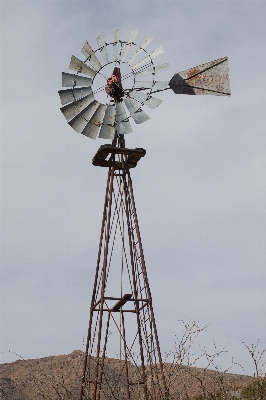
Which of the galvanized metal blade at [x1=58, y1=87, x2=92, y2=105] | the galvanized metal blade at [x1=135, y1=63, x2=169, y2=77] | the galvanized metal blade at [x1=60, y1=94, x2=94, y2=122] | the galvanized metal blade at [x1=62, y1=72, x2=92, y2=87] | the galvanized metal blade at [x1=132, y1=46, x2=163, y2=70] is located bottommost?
the galvanized metal blade at [x1=60, y1=94, x2=94, y2=122]

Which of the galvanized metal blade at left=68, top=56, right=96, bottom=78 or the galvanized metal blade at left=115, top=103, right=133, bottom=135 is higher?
the galvanized metal blade at left=68, top=56, right=96, bottom=78

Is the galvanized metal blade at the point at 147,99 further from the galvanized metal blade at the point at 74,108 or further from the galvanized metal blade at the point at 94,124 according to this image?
the galvanized metal blade at the point at 74,108

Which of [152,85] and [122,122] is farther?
[152,85]

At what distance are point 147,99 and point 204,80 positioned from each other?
3.93 feet

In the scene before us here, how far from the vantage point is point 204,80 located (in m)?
9.84

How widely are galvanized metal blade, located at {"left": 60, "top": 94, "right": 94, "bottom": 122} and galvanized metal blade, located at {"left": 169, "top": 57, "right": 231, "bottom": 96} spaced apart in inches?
66.9

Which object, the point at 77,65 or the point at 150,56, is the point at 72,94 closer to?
the point at 77,65

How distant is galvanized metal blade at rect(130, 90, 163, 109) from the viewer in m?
9.66

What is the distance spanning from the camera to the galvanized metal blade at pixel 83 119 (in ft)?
31.8

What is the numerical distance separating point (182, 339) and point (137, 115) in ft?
14.0

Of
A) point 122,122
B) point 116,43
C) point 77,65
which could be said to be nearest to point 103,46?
point 116,43

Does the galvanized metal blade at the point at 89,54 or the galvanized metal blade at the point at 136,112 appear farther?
the galvanized metal blade at the point at 89,54

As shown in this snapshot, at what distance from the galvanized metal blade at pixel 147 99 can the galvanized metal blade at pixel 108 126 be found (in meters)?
0.58

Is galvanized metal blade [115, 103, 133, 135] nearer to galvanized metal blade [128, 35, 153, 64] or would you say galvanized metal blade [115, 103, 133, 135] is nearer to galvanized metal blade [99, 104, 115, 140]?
galvanized metal blade [99, 104, 115, 140]
